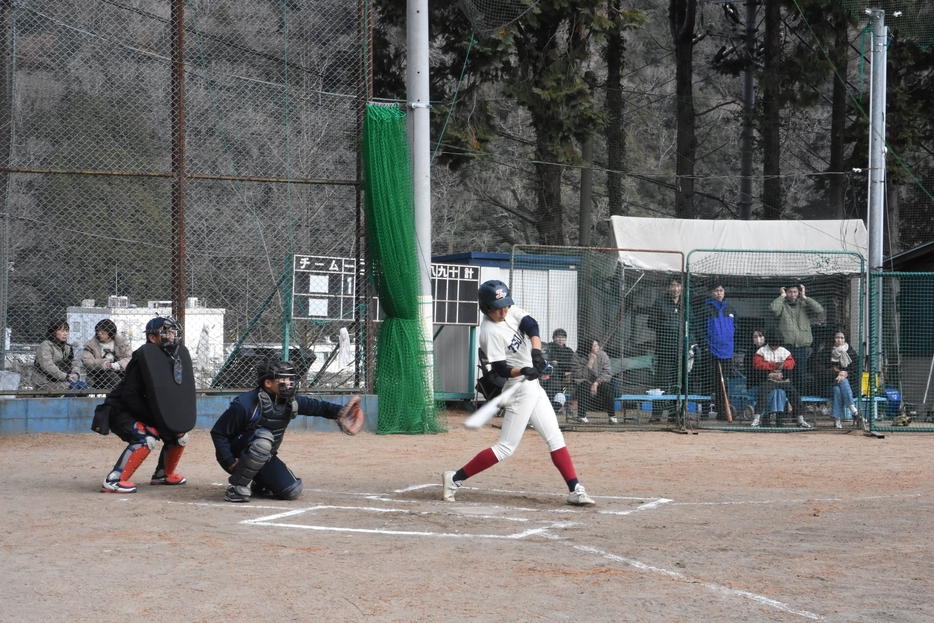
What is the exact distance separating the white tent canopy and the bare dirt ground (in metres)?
6.74

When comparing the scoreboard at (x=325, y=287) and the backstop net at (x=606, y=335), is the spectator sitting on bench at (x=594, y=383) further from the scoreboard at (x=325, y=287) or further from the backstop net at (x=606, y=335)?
the scoreboard at (x=325, y=287)

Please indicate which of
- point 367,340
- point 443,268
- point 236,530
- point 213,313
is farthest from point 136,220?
point 236,530

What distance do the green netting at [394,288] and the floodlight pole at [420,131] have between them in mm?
232

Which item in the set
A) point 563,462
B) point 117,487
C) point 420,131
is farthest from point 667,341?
point 117,487

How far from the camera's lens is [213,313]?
62.3ft

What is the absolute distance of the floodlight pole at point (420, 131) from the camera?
14.1m

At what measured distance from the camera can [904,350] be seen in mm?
16547

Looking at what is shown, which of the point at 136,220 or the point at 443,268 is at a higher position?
the point at 136,220

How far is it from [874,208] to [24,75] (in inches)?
723

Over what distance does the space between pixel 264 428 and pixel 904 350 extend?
38.6ft

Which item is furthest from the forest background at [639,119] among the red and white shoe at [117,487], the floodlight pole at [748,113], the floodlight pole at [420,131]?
the red and white shoe at [117,487]

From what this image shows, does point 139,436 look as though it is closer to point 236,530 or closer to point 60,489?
point 60,489

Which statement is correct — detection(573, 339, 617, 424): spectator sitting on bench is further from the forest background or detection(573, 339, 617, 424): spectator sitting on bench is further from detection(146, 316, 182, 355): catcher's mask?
detection(146, 316, 182, 355): catcher's mask

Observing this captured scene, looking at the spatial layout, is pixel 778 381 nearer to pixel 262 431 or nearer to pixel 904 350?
pixel 904 350
